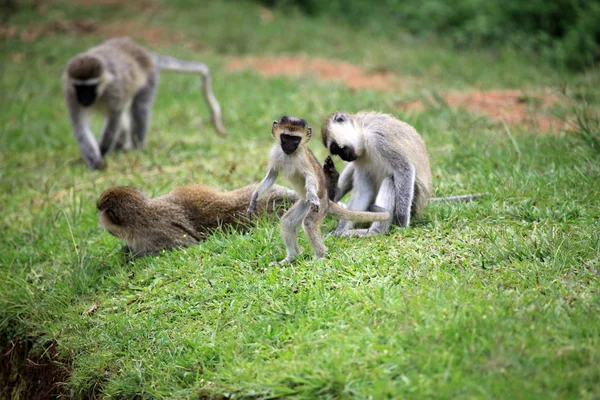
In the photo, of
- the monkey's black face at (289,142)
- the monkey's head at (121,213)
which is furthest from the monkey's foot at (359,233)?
the monkey's head at (121,213)

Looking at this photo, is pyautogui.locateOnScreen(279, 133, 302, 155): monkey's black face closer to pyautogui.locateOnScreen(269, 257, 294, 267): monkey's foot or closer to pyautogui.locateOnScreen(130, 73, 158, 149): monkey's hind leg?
pyautogui.locateOnScreen(269, 257, 294, 267): monkey's foot

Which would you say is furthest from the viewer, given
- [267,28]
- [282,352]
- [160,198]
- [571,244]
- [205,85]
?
[267,28]

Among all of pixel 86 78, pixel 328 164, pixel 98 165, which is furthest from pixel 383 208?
pixel 86 78

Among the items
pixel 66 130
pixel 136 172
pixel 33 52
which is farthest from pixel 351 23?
pixel 136 172

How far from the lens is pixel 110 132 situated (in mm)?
9969

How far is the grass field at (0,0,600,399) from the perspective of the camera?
399 cm

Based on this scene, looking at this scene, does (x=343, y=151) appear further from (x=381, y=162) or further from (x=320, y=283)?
(x=320, y=283)

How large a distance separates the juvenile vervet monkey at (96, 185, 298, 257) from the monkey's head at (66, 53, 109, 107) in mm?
3659

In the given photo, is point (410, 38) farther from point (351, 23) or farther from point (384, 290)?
point (384, 290)

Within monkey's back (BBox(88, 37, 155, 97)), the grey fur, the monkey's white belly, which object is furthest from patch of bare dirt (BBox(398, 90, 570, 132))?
monkey's back (BBox(88, 37, 155, 97))

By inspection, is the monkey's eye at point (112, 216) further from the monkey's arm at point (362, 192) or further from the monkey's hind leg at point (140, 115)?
the monkey's hind leg at point (140, 115)

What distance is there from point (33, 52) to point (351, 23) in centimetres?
796

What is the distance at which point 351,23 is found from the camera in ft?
59.5

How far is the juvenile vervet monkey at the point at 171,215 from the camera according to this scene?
628cm
